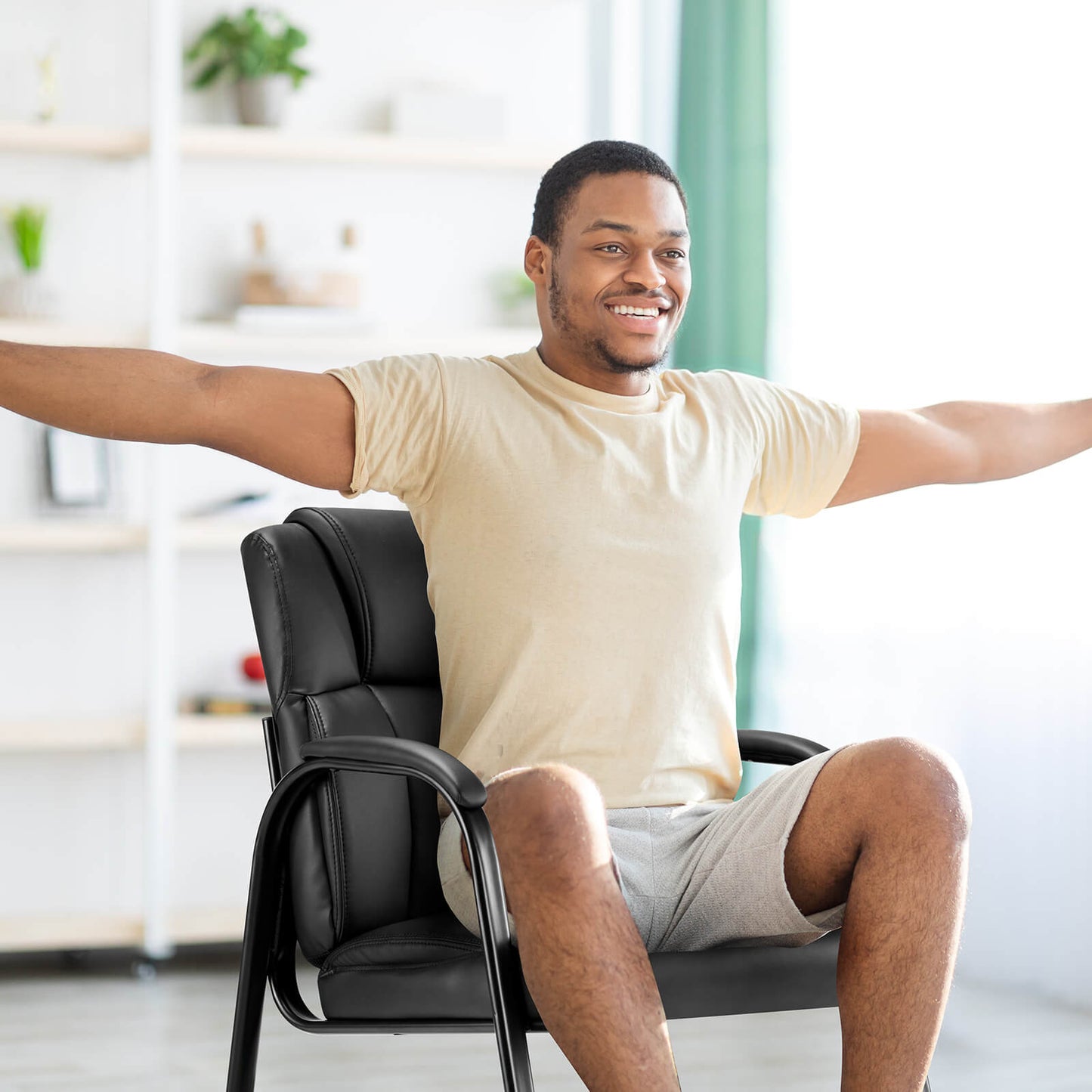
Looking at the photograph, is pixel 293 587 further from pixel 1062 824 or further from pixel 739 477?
pixel 1062 824

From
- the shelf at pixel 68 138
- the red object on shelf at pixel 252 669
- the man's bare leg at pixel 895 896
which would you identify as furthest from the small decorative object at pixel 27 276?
the man's bare leg at pixel 895 896

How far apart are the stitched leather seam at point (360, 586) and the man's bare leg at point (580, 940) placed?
46 cm

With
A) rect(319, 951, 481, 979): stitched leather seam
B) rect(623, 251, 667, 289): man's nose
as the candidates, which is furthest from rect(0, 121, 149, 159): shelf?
rect(319, 951, 481, 979): stitched leather seam

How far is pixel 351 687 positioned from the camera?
5.85 ft

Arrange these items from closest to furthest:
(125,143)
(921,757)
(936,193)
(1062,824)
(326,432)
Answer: (921,757) → (326,432) → (1062,824) → (936,193) → (125,143)

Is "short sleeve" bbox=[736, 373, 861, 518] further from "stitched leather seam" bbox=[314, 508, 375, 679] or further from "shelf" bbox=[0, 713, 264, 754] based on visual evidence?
"shelf" bbox=[0, 713, 264, 754]

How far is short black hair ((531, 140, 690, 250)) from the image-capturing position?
6.21 feet

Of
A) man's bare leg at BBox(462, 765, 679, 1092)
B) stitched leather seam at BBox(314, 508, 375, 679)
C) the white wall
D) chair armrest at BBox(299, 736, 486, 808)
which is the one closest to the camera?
man's bare leg at BBox(462, 765, 679, 1092)

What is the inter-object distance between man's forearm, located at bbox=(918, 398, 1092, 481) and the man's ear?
1.81 feet

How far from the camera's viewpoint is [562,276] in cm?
191

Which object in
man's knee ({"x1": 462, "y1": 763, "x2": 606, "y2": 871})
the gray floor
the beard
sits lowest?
the gray floor

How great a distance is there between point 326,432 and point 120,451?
5.56 ft

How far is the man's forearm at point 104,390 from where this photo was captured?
1554mm

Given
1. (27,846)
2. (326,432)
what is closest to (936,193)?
(326,432)
